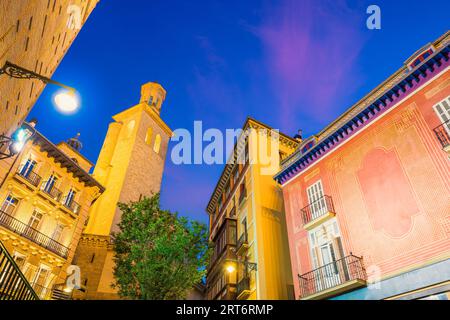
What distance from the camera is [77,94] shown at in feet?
25.1

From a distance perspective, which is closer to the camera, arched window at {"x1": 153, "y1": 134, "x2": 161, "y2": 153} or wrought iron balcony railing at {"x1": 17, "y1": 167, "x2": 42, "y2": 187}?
wrought iron balcony railing at {"x1": 17, "y1": 167, "x2": 42, "y2": 187}

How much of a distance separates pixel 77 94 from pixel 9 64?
1.62 metres

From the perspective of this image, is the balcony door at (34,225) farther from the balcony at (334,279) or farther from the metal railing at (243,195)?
the balcony at (334,279)

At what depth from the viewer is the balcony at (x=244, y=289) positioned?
17953 mm

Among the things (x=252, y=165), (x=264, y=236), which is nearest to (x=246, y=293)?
(x=264, y=236)

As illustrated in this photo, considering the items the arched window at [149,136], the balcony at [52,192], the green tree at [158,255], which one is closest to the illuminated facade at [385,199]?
the green tree at [158,255]

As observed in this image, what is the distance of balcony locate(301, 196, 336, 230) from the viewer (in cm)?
1499

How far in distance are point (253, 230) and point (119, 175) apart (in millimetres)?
21087

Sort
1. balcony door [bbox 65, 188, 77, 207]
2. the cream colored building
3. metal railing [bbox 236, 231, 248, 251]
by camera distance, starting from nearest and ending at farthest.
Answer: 1. the cream colored building
2. metal railing [bbox 236, 231, 248, 251]
3. balcony door [bbox 65, 188, 77, 207]

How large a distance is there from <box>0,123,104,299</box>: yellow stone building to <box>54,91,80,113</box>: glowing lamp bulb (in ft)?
49.3

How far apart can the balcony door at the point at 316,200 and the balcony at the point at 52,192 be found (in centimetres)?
1980

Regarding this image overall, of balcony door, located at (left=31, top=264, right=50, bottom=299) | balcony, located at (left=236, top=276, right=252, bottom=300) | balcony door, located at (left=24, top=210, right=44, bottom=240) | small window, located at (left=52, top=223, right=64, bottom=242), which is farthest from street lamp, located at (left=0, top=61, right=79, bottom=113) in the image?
small window, located at (left=52, top=223, right=64, bottom=242)

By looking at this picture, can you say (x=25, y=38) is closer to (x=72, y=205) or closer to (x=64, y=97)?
(x=64, y=97)

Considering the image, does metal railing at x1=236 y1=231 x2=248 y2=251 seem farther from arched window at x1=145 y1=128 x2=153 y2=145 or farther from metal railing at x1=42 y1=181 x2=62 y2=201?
arched window at x1=145 y1=128 x2=153 y2=145
